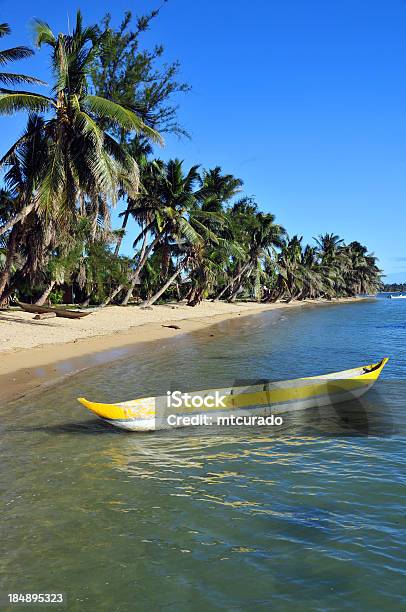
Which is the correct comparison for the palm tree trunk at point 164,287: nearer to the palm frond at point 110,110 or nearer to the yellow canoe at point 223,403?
the palm frond at point 110,110

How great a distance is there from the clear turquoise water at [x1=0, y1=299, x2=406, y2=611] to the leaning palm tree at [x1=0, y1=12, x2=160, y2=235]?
11.4 m

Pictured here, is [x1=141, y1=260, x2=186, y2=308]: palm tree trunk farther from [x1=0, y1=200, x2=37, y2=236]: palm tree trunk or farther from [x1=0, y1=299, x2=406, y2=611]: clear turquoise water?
[x1=0, y1=299, x2=406, y2=611]: clear turquoise water

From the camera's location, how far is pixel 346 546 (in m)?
4.41

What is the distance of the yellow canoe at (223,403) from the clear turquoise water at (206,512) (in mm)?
263

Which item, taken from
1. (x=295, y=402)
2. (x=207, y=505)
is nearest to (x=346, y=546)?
(x=207, y=505)

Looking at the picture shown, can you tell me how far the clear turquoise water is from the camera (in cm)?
380

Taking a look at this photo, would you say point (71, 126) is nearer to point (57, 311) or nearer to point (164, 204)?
point (57, 311)

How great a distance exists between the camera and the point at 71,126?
19219mm

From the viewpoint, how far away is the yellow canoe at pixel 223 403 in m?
7.74

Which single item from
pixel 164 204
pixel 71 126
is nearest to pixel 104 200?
pixel 71 126

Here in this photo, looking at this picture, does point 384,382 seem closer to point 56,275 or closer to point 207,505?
point 207,505

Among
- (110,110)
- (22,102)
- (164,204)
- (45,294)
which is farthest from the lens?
(164,204)

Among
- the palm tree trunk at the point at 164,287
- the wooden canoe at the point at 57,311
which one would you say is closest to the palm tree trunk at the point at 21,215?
the wooden canoe at the point at 57,311

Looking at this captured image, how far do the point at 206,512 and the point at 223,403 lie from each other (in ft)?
11.3
